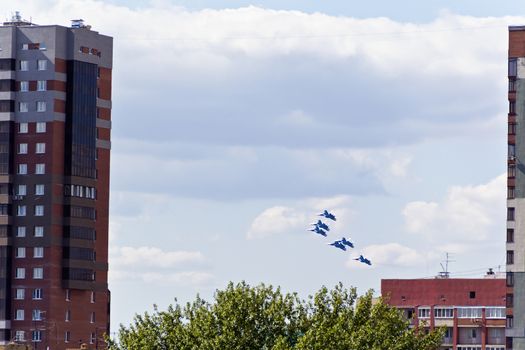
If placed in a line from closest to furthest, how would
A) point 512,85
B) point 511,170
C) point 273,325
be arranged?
point 273,325
point 511,170
point 512,85

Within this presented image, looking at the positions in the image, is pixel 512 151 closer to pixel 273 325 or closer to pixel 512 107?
pixel 512 107

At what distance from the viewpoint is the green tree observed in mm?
131625

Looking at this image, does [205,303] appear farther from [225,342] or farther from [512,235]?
[512,235]

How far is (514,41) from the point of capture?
18950cm

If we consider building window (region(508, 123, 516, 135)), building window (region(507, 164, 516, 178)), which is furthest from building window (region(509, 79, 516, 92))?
building window (region(507, 164, 516, 178))

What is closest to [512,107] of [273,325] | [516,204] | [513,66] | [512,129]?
[512,129]

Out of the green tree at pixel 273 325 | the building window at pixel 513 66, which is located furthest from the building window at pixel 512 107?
the green tree at pixel 273 325

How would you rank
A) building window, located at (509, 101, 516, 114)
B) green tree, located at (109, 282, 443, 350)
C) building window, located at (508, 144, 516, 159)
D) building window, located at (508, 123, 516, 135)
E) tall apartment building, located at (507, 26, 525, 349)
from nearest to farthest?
green tree, located at (109, 282, 443, 350), tall apartment building, located at (507, 26, 525, 349), building window, located at (508, 144, 516, 159), building window, located at (508, 123, 516, 135), building window, located at (509, 101, 516, 114)

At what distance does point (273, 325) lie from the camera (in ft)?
438

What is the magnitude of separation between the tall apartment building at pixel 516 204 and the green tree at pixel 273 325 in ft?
160

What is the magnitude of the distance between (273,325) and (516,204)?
58.8m

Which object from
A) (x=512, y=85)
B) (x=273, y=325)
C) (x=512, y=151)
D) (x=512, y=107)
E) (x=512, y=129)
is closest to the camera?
(x=273, y=325)

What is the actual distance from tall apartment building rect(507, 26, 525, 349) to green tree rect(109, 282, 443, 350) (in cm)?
4873

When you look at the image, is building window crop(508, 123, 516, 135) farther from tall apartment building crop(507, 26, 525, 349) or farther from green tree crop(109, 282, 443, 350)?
green tree crop(109, 282, 443, 350)
